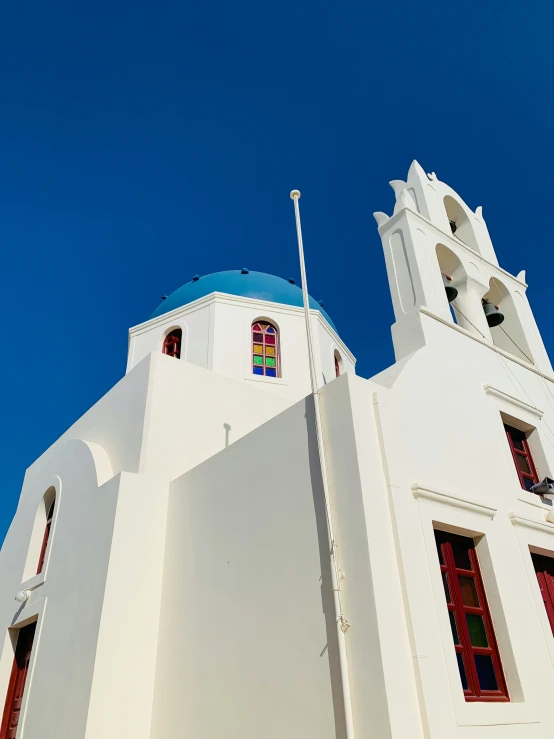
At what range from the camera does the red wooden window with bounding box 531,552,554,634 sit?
5.55m

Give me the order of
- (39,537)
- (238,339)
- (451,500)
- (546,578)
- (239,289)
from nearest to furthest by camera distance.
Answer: (451,500) → (546,578) → (39,537) → (238,339) → (239,289)

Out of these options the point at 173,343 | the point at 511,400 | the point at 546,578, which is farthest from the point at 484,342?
the point at 173,343

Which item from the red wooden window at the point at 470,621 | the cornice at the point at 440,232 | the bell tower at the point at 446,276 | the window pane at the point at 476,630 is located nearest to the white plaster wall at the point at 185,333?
the cornice at the point at 440,232

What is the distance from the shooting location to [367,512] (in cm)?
430

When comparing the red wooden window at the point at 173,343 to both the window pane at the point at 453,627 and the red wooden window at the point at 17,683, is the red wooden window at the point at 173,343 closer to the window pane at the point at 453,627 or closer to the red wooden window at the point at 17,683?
the red wooden window at the point at 17,683

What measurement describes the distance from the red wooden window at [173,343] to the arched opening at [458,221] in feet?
19.1

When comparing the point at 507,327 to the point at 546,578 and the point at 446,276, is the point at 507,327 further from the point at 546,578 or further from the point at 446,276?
the point at 546,578

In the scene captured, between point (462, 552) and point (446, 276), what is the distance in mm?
4759

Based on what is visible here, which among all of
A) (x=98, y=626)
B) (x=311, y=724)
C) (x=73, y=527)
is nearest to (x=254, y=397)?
(x=73, y=527)

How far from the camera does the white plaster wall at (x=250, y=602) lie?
4367 millimetres

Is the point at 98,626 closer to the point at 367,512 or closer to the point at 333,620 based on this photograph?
the point at 333,620

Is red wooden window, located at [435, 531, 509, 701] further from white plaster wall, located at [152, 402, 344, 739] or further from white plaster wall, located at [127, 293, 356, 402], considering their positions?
white plaster wall, located at [127, 293, 356, 402]

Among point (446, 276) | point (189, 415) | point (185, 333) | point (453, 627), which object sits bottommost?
point (453, 627)

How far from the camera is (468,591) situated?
195 inches
